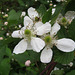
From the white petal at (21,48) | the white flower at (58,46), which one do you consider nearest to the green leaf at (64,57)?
the white flower at (58,46)

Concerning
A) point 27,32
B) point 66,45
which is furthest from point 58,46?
point 27,32

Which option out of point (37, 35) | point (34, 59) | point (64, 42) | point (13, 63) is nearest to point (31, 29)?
point (37, 35)

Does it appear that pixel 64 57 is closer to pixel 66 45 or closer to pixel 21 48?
pixel 66 45

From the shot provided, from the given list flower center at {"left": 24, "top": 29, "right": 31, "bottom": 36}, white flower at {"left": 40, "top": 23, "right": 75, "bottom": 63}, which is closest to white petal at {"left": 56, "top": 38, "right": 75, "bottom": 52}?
white flower at {"left": 40, "top": 23, "right": 75, "bottom": 63}

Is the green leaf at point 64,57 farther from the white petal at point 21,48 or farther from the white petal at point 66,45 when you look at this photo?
the white petal at point 21,48

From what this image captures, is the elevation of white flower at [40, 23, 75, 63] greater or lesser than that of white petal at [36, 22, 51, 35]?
lesser

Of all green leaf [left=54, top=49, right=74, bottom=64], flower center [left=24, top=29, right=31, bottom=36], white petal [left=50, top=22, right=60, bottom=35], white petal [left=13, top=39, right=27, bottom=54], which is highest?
white petal [left=50, top=22, right=60, bottom=35]

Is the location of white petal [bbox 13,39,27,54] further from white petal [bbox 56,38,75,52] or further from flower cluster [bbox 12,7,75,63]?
white petal [bbox 56,38,75,52]

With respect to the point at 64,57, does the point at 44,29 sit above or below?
above
